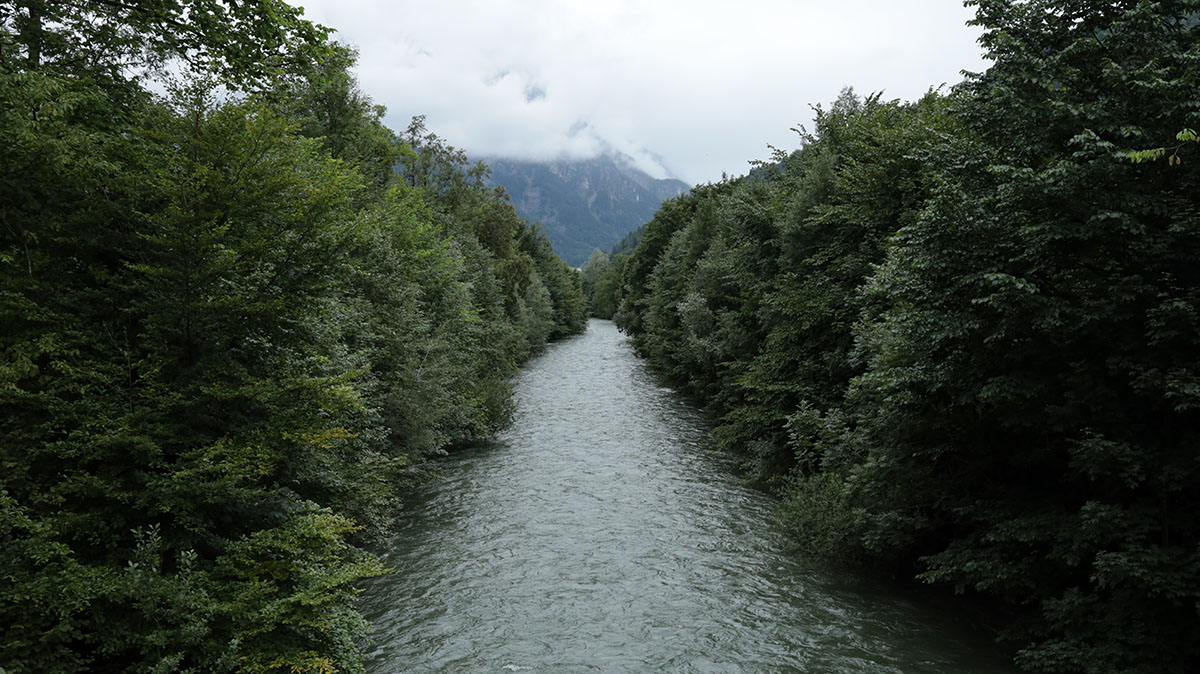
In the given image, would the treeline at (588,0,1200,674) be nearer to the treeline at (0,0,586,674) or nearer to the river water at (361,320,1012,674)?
the river water at (361,320,1012,674)

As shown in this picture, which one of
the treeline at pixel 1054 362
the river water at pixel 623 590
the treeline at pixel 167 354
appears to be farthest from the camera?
the river water at pixel 623 590

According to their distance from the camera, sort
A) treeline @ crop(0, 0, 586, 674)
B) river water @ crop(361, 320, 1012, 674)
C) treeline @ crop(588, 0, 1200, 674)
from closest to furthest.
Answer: treeline @ crop(0, 0, 586, 674) < treeline @ crop(588, 0, 1200, 674) < river water @ crop(361, 320, 1012, 674)

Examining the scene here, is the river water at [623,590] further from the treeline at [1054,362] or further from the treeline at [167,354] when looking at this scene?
the treeline at [167,354]

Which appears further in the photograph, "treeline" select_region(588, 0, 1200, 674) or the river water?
the river water

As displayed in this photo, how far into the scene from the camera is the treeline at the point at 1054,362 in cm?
771

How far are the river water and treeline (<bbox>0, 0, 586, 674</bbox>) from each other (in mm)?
2695

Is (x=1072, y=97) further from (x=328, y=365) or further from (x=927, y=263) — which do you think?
(x=328, y=365)

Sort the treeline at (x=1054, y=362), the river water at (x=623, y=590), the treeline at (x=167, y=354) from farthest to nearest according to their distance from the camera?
the river water at (x=623, y=590)
the treeline at (x=1054, y=362)
the treeline at (x=167, y=354)

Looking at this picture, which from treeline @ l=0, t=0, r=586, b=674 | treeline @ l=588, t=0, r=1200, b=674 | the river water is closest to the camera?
treeline @ l=0, t=0, r=586, b=674

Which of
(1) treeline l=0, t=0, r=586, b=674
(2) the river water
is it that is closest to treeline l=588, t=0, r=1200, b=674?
(2) the river water

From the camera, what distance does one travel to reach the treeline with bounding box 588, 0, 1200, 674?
771 cm

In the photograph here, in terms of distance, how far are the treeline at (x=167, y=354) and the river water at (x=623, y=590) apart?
2695mm

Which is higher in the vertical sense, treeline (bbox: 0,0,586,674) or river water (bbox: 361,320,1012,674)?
treeline (bbox: 0,0,586,674)

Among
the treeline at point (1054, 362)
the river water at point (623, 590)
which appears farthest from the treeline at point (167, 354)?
the treeline at point (1054, 362)
